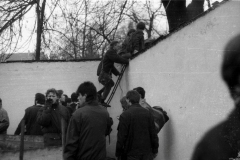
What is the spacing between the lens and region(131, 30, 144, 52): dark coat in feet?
28.6

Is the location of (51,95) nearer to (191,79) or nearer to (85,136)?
(85,136)

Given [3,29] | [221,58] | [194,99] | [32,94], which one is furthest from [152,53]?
[3,29]

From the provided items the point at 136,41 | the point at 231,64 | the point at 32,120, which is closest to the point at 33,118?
the point at 32,120

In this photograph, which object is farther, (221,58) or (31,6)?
(31,6)

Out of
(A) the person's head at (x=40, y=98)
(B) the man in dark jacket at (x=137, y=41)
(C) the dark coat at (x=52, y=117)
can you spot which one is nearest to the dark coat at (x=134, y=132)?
(C) the dark coat at (x=52, y=117)

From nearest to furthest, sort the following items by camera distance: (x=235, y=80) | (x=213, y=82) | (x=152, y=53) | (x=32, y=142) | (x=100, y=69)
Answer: (x=235, y=80), (x=213, y=82), (x=32, y=142), (x=152, y=53), (x=100, y=69)

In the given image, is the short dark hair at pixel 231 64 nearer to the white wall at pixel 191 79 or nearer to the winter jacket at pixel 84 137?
the white wall at pixel 191 79

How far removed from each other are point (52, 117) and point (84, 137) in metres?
1.64

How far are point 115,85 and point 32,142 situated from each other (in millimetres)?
3680

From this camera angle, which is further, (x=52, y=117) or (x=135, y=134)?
(x=52, y=117)

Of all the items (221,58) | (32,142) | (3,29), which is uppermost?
(3,29)

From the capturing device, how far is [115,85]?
9.36 metres

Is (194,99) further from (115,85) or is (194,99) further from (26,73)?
(26,73)

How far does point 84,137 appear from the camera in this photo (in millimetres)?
3893
